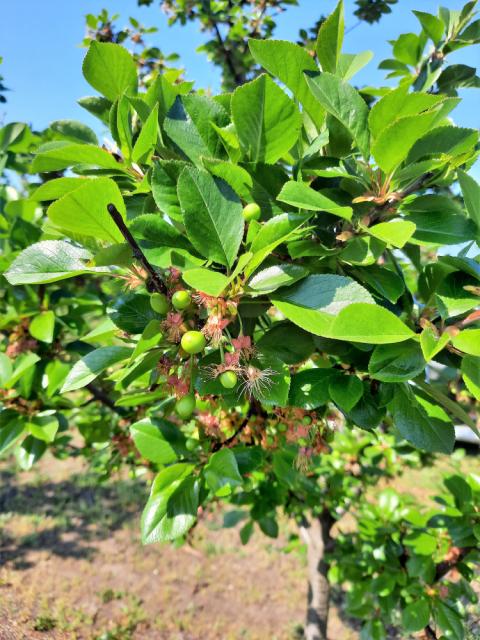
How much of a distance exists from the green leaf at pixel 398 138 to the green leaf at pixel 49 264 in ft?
1.75

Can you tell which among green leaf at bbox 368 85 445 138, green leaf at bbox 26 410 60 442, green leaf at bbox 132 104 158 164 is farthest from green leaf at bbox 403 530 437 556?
green leaf at bbox 132 104 158 164

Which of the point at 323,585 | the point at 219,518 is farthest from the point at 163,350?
the point at 219,518

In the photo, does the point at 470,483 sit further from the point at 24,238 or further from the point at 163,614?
the point at 163,614

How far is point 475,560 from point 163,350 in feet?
5.57

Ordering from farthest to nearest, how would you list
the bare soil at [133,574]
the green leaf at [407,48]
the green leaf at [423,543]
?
the bare soil at [133,574], the green leaf at [423,543], the green leaf at [407,48]

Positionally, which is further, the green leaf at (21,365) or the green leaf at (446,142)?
the green leaf at (21,365)

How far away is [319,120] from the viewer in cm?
90

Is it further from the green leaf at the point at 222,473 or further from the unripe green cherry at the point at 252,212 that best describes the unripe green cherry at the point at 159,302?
the green leaf at the point at 222,473

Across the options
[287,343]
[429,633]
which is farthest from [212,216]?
[429,633]

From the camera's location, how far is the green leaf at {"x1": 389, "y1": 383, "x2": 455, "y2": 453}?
0.90 m

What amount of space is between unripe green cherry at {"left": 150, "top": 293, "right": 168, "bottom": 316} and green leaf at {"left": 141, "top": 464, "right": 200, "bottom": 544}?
0.44m

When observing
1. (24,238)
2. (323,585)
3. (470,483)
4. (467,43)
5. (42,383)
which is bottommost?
(323,585)

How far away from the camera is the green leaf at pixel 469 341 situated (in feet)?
2.28

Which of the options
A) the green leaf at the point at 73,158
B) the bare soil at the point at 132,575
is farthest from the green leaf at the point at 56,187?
the bare soil at the point at 132,575
